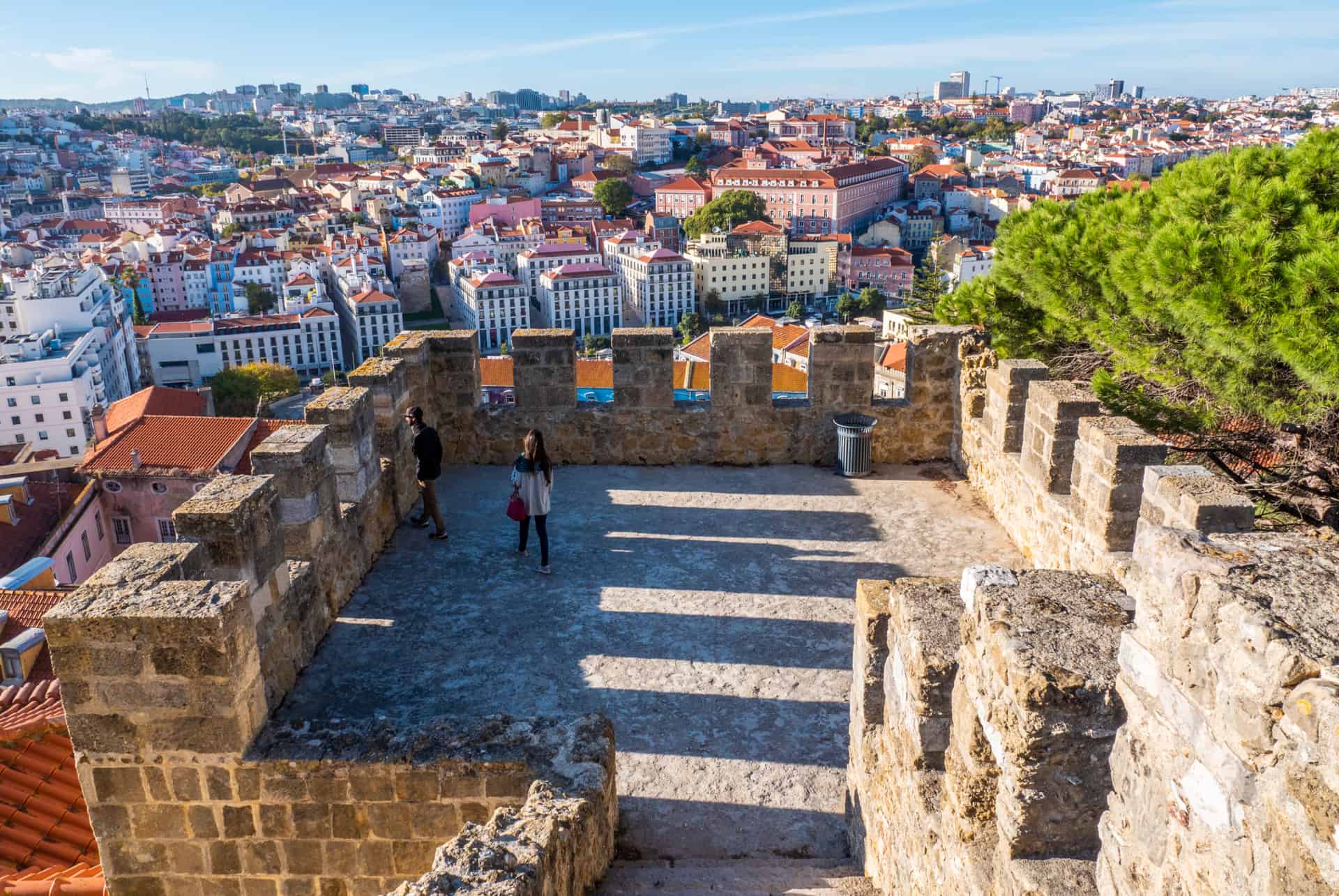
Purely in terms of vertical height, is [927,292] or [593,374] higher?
[927,292]

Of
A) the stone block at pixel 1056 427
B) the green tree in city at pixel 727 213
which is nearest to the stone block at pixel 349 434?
the stone block at pixel 1056 427

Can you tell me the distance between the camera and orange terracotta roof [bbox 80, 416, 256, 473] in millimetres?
26219

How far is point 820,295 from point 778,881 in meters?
85.5

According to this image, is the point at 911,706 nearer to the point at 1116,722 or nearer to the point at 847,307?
the point at 1116,722

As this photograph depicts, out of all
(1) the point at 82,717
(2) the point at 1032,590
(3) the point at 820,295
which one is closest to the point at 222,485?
(1) the point at 82,717

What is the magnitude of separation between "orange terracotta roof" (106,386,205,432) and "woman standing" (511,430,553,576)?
30.1 meters

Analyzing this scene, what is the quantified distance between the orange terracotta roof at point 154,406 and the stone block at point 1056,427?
3175 cm

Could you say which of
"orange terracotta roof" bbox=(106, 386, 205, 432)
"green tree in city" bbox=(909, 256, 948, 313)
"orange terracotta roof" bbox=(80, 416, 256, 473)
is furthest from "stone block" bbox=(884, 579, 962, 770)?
"orange terracotta roof" bbox=(106, 386, 205, 432)

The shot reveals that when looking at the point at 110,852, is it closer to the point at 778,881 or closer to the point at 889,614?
the point at 778,881

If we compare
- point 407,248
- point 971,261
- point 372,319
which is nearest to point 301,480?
point 971,261

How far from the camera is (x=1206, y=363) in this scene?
255 inches

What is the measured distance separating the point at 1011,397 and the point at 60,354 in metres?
61.8

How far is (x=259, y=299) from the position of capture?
8456 centimetres

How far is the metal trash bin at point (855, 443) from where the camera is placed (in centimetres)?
715
